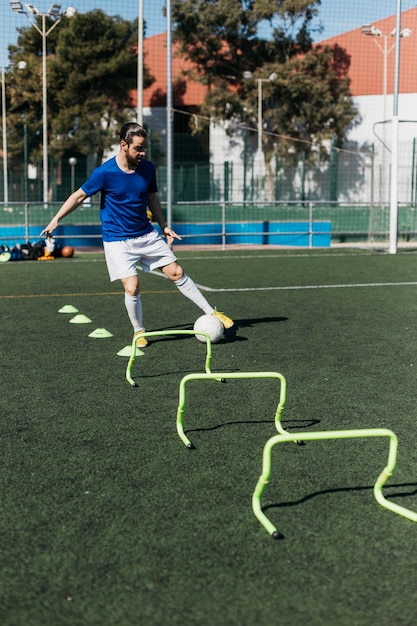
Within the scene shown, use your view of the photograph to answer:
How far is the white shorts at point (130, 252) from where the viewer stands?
24.4ft

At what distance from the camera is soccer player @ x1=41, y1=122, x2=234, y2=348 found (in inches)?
283

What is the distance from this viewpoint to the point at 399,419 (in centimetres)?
499

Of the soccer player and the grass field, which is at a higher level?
the soccer player

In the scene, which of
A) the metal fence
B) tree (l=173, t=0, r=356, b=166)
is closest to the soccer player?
the metal fence

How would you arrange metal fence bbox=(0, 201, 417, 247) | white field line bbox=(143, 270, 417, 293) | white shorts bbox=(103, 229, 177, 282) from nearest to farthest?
white shorts bbox=(103, 229, 177, 282) < white field line bbox=(143, 270, 417, 293) < metal fence bbox=(0, 201, 417, 247)

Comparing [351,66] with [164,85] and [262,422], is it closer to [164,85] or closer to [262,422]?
[164,85]

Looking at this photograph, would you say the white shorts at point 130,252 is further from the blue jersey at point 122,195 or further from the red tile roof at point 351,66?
the red tile roof at point 351,66

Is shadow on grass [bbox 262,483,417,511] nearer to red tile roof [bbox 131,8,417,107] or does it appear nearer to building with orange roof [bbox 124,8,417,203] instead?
building with orange roof [bbox 124,8,417,203]

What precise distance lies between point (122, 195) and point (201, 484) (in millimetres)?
A: 3971

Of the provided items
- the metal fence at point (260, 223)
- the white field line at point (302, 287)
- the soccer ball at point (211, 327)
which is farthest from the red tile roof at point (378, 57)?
the soccer ball at point (211, 327)

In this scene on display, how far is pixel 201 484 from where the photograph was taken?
12.7 feet

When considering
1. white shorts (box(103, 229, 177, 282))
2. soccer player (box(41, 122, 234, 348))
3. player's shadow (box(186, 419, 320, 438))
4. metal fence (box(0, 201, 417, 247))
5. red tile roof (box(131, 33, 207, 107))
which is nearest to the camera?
player's shadow (box(186, 419, 320, 438))

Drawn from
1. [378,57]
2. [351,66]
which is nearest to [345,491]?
[378,57]

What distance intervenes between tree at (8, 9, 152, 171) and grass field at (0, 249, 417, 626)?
40.3 metres
